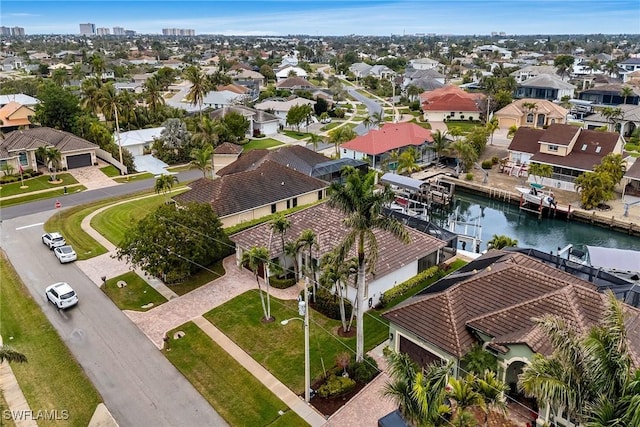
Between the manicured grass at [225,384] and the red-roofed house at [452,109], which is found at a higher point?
the red-roofed house at [452,109]

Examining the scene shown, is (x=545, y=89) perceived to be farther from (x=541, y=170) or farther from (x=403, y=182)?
(x=403, y=182)

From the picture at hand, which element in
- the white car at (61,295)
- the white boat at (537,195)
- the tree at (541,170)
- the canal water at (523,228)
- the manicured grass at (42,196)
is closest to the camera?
the white car at (61,295)

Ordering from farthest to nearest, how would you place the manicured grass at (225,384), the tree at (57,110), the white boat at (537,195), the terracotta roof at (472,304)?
the tree at (57,110) < the white boat at (537,195) < the terracotta roof at (472,304) < the manicured grass at (225,384)

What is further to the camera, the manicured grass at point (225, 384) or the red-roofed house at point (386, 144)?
the red-roofed house at point (386, 144)

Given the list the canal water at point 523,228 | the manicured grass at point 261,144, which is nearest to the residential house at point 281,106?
the manicured grass at point 261,144

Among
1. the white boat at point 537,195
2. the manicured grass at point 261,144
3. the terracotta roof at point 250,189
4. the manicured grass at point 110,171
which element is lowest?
the white boat at point 537,195

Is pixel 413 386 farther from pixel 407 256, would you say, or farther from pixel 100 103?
pixel 100 103

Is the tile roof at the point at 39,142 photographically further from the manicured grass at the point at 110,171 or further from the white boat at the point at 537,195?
the white boat at the point at 537,195
